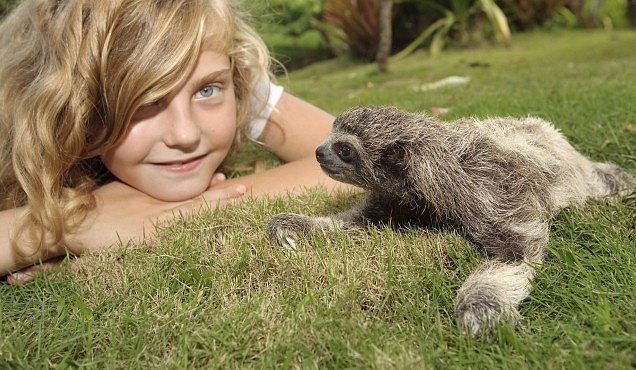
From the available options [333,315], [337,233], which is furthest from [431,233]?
[333,315]

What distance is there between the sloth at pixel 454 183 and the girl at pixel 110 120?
39.8 inches

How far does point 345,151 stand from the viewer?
241 cm

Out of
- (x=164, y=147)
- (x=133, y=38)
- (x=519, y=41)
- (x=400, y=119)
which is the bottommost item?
(x=519, y=41)

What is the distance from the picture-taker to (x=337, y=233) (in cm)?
262

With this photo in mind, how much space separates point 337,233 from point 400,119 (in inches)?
23.8

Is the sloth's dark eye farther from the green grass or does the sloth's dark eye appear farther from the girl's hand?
the girl's hand

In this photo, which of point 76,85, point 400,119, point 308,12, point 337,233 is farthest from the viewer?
point 308,12

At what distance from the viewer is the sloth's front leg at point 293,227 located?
2564mm

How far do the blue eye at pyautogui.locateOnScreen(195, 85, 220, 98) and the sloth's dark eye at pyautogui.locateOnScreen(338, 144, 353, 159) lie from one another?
1269 mm

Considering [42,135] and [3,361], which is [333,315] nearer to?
[3,361]

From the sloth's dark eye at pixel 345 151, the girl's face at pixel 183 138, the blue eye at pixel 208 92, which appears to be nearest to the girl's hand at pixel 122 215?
the girl's face at pixel 183 138

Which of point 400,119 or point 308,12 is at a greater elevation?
point 400,119

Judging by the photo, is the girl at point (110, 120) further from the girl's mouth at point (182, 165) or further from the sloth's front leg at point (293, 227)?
the sloth's front leg at point (293, 227)

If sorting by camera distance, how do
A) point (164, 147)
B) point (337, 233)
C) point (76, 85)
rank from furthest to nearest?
point (164, 147) < point (76, 85) < point (337, 233)
